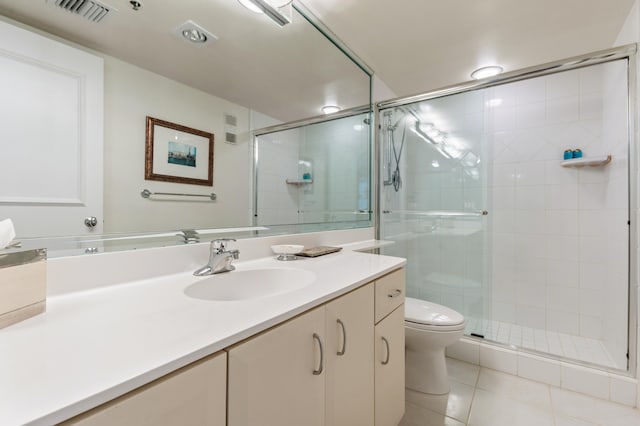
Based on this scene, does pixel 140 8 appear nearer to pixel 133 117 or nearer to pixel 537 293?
pixel 133 117

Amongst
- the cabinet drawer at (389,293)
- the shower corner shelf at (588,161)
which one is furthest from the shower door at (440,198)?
the cabinet drawer at (389,293)

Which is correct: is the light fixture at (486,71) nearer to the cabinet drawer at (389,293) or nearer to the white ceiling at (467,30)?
the white ceiling at (467,30)

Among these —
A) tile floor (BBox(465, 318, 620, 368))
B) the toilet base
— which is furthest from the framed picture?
tile floor (BBox(465, 318, 620, 368))

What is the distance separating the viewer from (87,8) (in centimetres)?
83

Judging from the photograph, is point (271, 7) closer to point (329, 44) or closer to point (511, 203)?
point (329, 44)

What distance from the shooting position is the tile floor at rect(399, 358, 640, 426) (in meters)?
1.39

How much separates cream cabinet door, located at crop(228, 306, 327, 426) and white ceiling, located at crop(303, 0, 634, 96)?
1667 mm

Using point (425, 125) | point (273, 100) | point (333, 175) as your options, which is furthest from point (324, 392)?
point (425, 125)

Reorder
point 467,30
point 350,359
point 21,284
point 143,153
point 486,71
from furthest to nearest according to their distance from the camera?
point 486,71, point 467,30, point 143,153, point 350,359, point 21,284

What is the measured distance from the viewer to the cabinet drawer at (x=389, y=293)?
1.05 m

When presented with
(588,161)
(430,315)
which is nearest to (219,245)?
(430,315)

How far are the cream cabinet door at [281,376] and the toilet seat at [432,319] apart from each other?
98 centimetres

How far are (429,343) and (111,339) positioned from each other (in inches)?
60.2

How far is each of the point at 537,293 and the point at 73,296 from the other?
119 inches
